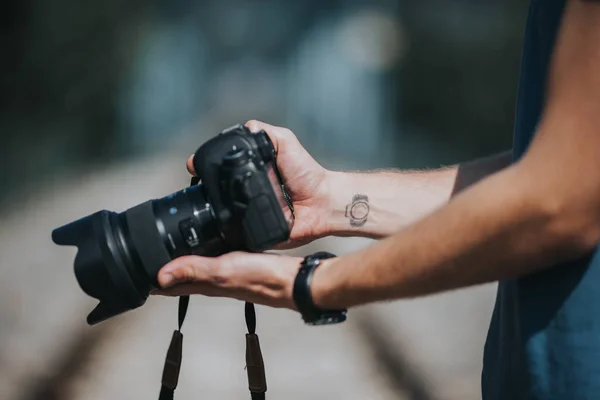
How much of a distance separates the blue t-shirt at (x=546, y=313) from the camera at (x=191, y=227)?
16.7 inches

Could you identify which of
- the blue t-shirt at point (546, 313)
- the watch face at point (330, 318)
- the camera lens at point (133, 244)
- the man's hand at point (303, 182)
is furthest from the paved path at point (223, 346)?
the blue t-shirt at point (546, 313)

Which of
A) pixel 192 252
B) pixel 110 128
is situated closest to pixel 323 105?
pixel 110 128

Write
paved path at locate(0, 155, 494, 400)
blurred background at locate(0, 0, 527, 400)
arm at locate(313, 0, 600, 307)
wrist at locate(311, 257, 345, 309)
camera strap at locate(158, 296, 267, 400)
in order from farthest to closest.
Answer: blurred background at locate(0, 0, 527, 400), paved path at locate(0, 155, 494, 400), camera strap at locate(158, 296, 267, 400), wrist at locate(311, 257, 345, 309), arm at locate(313, 0, 600, 307)

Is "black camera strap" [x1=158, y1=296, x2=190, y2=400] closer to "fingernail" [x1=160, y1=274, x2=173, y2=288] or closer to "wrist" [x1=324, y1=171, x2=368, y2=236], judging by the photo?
"fingernail" [x1=160, y1=274, x2=173, y2=288]

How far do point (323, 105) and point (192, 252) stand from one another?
5.66 meters

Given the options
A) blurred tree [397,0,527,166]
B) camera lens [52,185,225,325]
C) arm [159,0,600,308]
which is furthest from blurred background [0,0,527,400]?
arm [159,0,600,308]

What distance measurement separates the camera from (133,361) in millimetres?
2877

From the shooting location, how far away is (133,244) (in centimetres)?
135

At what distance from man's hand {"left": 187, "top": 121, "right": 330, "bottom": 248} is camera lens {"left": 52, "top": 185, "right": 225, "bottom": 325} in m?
0.29

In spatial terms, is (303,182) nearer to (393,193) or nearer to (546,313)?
(393,193)

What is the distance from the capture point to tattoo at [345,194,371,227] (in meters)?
1.60

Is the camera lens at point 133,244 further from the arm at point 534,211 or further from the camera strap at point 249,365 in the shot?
the arm at point 534,211

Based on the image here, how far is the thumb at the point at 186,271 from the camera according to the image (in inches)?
51.9

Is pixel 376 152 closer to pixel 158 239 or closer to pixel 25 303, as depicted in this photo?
pixel 25 303
